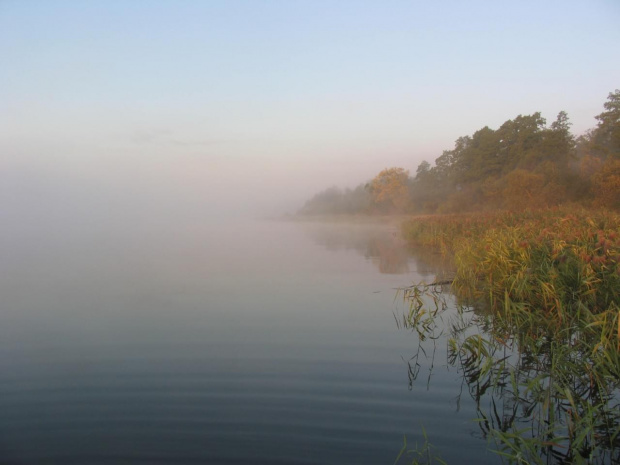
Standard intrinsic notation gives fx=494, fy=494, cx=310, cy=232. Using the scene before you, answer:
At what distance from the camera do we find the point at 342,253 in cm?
2302

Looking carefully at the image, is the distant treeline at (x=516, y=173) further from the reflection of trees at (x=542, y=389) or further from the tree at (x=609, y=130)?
the reflection of trees at (x=542, y=389)

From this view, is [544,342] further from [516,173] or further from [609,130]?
[609,130]

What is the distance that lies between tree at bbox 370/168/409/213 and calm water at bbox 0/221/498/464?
169 ft

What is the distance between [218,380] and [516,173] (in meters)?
30.9

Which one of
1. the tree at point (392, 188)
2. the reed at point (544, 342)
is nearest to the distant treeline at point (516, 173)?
the tree at point (392, 188)

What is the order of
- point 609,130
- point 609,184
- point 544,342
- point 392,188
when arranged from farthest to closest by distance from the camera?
point 392,188 < point 609,130 < point 609,184 < point 544,342

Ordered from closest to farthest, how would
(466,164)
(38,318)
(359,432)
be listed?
1. (359,432)
2. (38,318)
3. (466,164)

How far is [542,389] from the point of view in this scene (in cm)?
519

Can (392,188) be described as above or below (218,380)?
above

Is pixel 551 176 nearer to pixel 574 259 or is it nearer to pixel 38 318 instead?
pixel 574 259

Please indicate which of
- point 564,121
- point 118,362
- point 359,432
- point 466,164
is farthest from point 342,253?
point 466,164

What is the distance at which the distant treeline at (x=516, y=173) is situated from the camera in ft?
102

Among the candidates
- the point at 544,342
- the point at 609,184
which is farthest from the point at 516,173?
the point at 544,342

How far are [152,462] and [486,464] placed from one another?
2861 mm
